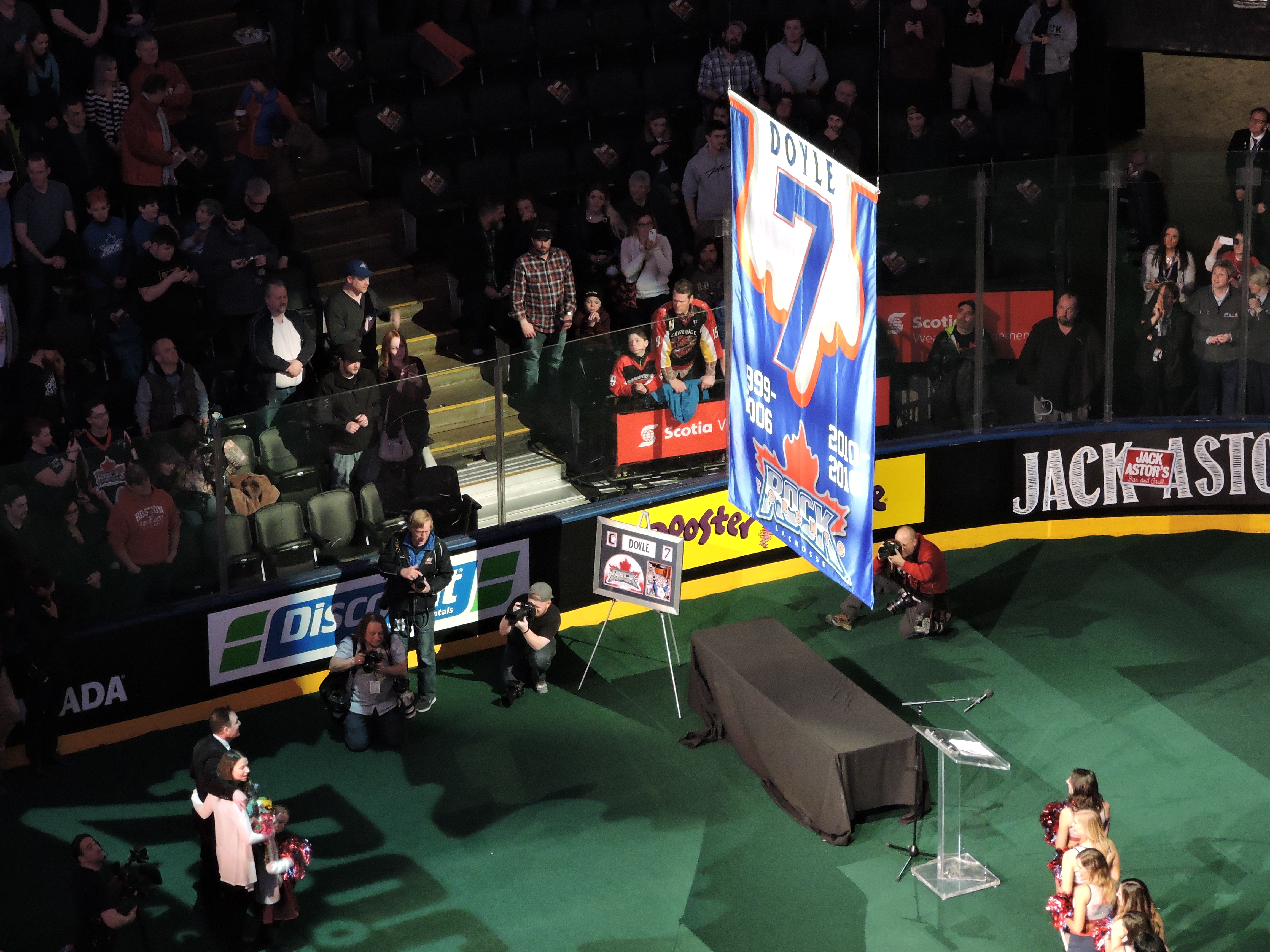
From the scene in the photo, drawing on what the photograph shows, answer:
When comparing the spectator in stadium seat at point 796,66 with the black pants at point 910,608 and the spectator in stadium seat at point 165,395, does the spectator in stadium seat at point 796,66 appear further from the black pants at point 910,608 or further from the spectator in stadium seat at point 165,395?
the spectator in stadium seat at point 165,395

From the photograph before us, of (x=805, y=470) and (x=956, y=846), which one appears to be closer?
(x=805, y=470)

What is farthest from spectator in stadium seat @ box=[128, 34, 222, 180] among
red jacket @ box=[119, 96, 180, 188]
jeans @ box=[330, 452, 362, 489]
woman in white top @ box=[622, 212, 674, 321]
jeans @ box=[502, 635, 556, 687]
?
jeans @ box=[502, 635, 556, 687]

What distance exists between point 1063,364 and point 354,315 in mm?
6770

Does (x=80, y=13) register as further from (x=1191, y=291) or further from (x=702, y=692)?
(x=1191, y=291)

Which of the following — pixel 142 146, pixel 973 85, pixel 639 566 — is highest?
pixel 142 146

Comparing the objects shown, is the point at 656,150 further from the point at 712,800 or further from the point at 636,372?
the point at 712,800

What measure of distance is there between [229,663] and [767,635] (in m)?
4.47

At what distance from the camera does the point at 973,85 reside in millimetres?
20672

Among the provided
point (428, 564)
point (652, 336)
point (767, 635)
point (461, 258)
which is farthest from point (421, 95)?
point (767, 635)

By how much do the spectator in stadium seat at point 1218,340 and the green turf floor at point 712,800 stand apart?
69.1 inches

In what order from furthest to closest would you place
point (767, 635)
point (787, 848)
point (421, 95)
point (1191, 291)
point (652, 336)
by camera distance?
point (421, 95) < point (1191, 291) < point (652, 336) < point (767, 635) < point (787, 848)

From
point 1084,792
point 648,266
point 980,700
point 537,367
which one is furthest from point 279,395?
point 1084,792

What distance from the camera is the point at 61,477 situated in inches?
546

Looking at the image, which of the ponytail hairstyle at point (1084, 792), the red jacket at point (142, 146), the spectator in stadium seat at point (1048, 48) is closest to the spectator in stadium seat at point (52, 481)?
the red jacket at point (142, 146)
